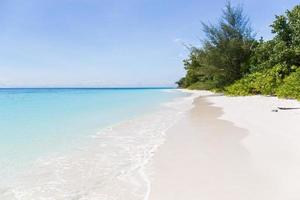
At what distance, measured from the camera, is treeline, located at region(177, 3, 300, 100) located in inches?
792

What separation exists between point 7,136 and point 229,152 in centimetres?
530

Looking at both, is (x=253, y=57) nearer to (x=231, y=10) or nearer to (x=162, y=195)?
(x=231, y=10)

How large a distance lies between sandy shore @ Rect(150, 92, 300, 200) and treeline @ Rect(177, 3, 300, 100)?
387 inches

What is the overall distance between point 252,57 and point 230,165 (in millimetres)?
23242

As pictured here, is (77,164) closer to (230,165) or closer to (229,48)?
(230,165)

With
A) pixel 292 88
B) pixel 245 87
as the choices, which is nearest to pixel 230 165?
pixel 292 88

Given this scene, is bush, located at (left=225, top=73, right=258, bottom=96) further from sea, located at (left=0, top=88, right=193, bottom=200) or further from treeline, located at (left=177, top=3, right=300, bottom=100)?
sea, located at (left=0, top=88, right=193, bottom=200)

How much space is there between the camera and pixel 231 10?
94.9 feet

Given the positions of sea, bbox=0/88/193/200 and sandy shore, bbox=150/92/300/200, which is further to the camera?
sea, bbox=0/88/193/200

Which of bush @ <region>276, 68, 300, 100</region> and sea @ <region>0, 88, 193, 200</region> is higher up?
bush @ <region>276, 68, 300, 100</region>

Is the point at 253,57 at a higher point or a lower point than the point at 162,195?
higher

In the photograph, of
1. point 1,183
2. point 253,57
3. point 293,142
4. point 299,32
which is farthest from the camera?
point 253,57

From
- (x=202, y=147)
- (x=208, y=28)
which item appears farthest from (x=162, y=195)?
(x=208, y=28)

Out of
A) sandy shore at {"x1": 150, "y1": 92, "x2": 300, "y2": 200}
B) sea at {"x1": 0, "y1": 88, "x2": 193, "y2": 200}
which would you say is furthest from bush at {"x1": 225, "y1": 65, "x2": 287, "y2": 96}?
sea at {"x1": 0, "y1": 88, "x2": 193, "y2": 200}
